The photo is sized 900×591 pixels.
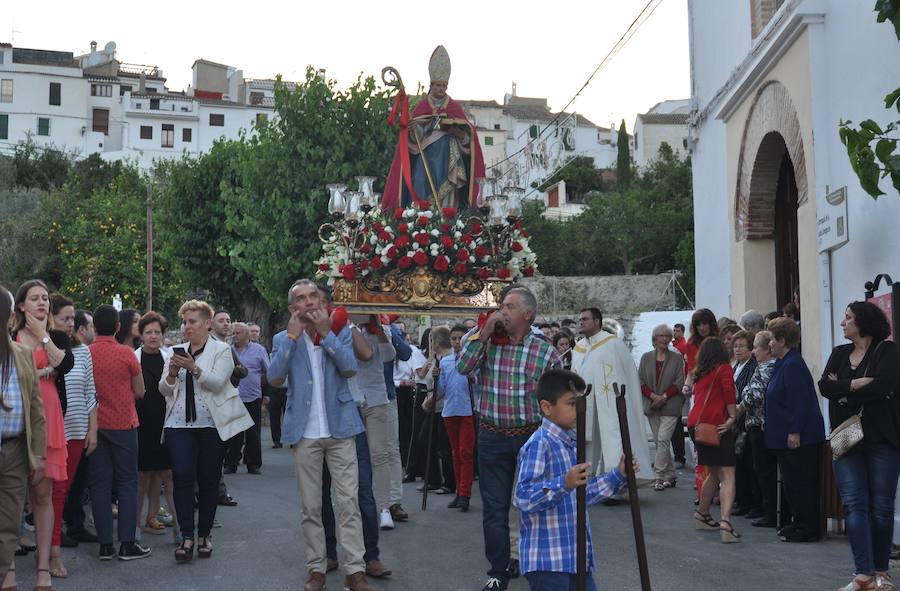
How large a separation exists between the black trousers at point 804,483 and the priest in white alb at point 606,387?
1.62 metres

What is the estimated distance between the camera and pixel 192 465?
27.6 feet

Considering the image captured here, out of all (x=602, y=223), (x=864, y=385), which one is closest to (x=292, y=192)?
(x=864, y=385)

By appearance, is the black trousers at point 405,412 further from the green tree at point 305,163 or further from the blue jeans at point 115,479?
the green tree at point 305,163

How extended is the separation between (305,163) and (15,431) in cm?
2091

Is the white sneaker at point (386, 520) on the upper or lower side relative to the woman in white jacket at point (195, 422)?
lower

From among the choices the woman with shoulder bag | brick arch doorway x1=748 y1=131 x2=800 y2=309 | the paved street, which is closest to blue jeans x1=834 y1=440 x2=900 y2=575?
the woman with shoulder bag

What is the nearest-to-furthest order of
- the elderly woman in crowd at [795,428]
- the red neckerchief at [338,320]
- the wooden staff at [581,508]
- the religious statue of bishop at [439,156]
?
the wooden staff at [581,508]
the red neckerchief at [338,320]
the elderly woman in crowd at [795,428]
the religious statue of bishop at [439,156]

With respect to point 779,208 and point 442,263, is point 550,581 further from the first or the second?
point 779,208

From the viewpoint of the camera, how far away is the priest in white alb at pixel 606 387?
10805 millimetres

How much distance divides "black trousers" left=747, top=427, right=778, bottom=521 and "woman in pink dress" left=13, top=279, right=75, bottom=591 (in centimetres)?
607

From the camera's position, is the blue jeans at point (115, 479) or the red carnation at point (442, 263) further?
the red carnation at point (442, 263)

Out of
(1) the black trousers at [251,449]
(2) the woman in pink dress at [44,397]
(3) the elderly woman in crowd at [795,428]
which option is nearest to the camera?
(2) the woman in pink dress at [44,397]

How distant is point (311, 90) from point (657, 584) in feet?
69.4

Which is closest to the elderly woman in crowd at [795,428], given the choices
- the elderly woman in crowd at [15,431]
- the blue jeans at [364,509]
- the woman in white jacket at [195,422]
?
the blue jeans at [364,509]
